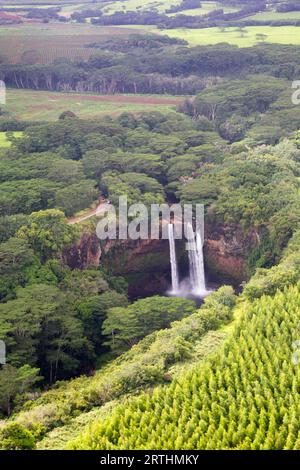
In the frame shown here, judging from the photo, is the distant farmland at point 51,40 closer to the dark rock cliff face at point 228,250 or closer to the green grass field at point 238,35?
the green grass field at point 238,35

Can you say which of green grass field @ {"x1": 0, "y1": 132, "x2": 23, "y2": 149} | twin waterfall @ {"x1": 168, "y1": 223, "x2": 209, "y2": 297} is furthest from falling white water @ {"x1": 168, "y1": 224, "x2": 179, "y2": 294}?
green grass field @ {"x1": 0, "y1": 132, "x2": 23, "y2": 149}

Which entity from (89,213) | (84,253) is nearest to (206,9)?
(89,213)

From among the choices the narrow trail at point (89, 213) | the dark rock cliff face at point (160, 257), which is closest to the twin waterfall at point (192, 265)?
the dark rock cliff face at point (160, 257)

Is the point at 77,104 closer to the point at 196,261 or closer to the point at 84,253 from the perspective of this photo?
the point at 196,261

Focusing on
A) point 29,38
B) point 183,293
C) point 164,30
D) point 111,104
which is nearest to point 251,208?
point 183,293

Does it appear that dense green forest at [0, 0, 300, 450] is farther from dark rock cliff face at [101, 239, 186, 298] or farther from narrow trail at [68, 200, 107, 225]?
narrow trail at [68, 200, 107, 225]

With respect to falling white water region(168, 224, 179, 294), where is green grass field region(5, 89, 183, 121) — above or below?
above

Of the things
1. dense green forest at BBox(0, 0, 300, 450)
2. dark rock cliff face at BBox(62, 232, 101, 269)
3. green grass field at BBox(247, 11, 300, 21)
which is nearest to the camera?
dense green forest at BBox(0, 0, 300, 450)
